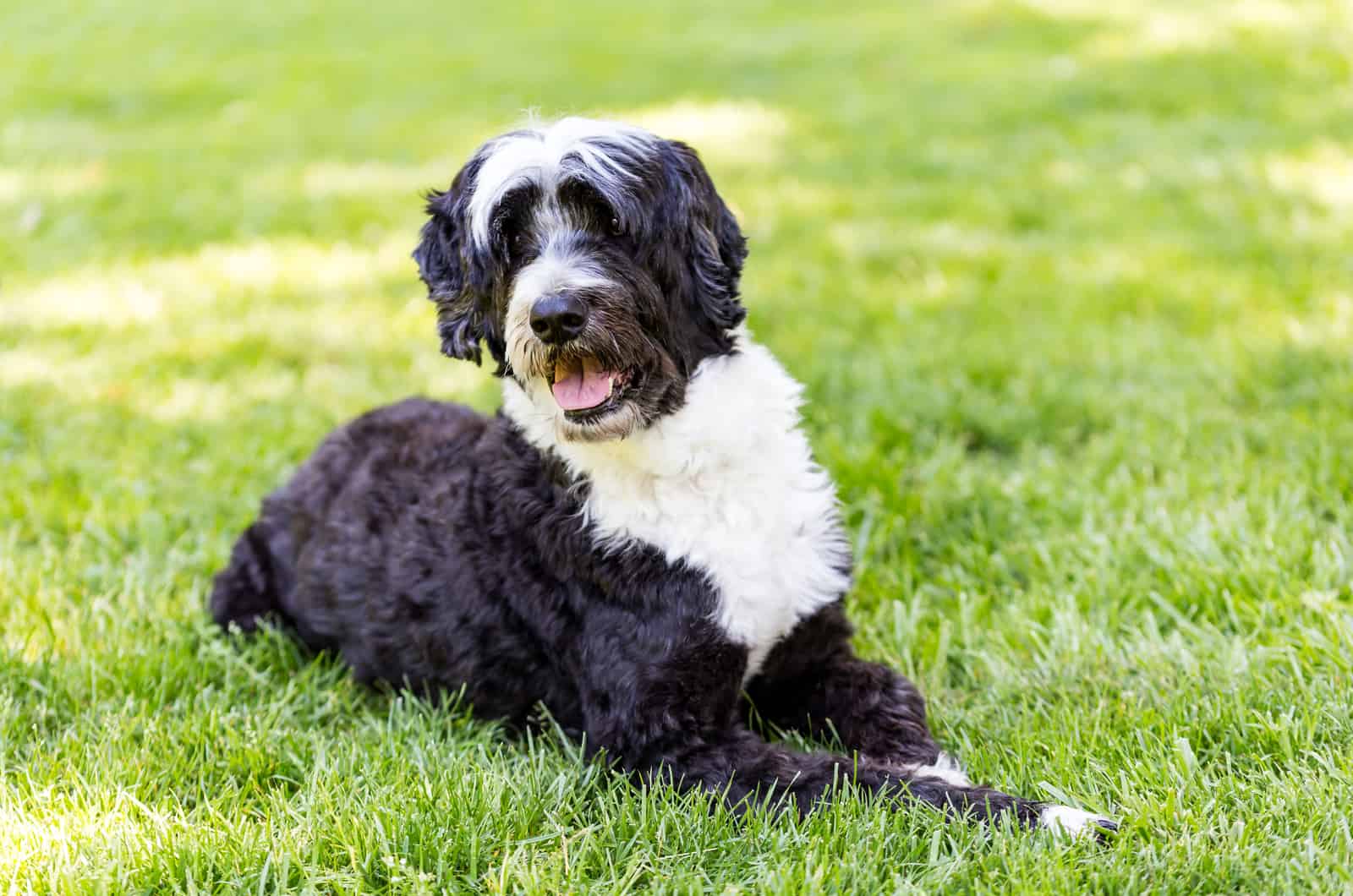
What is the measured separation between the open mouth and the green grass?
0.86m

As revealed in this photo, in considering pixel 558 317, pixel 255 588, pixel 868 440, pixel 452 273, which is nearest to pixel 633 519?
pixel 558 317

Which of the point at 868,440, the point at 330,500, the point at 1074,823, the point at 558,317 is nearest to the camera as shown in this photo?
the point at 1074,823

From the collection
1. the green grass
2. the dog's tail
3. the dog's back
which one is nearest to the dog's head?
the green grass

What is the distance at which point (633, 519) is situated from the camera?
3.11 meters

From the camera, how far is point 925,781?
2811 mm

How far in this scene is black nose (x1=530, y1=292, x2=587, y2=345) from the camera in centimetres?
288

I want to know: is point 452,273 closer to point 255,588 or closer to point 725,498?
point 725,498

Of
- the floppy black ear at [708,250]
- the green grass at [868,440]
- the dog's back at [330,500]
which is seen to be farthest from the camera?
the dog's back at [330,500]

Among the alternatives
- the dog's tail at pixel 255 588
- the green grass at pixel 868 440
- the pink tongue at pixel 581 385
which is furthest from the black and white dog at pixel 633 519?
the dog's tail at pixel 255 588

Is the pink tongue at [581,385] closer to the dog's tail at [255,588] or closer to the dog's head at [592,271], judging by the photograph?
the dog's head at [592,271]

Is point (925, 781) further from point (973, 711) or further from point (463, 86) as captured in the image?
point (463, 86)

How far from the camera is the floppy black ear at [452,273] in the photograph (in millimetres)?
3223

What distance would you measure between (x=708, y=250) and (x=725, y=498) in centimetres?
64

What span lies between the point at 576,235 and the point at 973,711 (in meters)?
1.65
